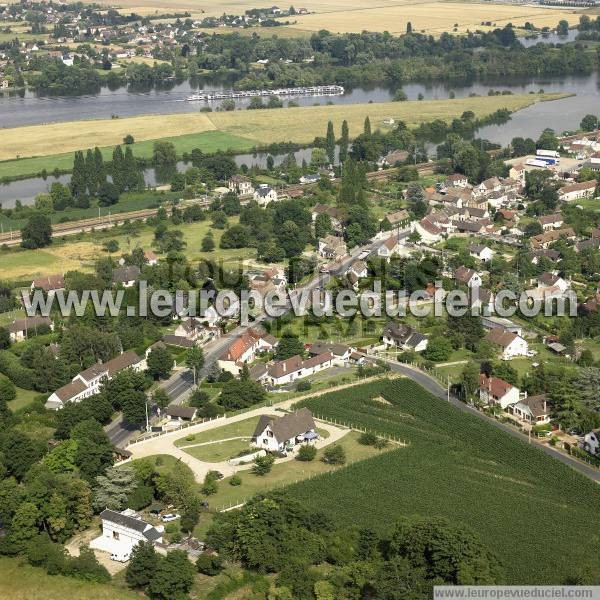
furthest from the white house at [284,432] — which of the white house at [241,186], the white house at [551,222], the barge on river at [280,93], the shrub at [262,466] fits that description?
the barge on river at [280,93]

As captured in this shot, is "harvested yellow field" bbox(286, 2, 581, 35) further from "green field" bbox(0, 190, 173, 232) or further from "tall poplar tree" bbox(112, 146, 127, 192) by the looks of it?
"green field" bbox(0, 190, 173, 232)

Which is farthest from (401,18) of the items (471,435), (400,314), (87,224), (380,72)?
(471,435)

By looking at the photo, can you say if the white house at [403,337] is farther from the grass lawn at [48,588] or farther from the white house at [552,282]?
the grass lawn at [48,588]

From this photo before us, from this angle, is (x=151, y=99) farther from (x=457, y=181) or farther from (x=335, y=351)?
(x=335, y=351)

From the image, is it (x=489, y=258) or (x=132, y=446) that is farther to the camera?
(x=489, y=258)

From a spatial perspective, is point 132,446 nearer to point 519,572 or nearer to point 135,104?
point 519,572

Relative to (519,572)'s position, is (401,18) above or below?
above
